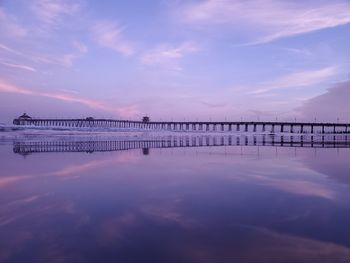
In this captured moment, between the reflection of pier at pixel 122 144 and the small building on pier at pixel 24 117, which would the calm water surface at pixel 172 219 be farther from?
the small building on pier at pixel 24 117

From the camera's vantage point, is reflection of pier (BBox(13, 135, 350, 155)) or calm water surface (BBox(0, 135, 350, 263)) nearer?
calm water surface (BBox(0, 135, 350, 263))

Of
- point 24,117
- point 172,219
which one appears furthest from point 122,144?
point 24,117

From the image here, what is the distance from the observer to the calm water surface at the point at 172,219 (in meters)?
3.12

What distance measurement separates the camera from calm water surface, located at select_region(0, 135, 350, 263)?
312 cm

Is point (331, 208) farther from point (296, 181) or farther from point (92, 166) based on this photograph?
point (92, 166)

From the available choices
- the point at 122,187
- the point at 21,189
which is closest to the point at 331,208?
the point at 122,187

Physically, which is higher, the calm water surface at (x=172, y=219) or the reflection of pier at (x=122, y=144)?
the reflection of pier at (x=122, y=144)

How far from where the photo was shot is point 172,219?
4199 millimetres

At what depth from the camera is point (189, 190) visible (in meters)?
6.13

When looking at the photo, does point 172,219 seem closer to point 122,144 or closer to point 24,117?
point 122,144

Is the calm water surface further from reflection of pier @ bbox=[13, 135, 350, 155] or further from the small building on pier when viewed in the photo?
the small building on pier

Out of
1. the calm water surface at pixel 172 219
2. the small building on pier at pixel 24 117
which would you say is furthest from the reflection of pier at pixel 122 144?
the small building on pier at pixel 24 117

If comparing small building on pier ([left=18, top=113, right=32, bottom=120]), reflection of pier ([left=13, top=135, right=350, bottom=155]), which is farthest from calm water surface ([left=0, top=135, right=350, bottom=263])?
small building on pier ([left=18, top=113, right=32, bottom=120])

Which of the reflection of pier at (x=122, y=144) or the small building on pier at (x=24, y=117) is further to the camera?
the small building on pier at (x=24, y=117)
